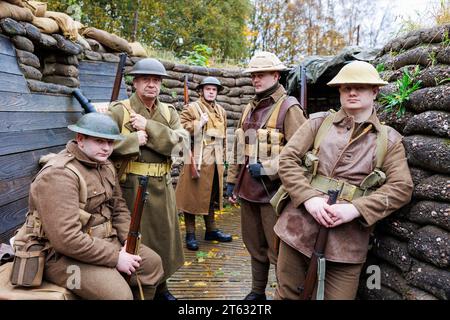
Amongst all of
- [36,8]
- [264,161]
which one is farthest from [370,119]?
[36,8]

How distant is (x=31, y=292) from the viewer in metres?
2.40

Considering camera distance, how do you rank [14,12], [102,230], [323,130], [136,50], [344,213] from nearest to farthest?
1. [344,213]
2. [323,130]
3. [102,230]
4. [14,12]
5. [136,50]

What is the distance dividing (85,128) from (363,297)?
2.22 metres

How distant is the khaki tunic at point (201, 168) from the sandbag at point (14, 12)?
238 cm

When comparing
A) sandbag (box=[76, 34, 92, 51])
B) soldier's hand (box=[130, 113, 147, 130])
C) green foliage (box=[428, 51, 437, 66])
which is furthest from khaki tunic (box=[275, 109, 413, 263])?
sandbag (box=[76, 34, 92, 51])

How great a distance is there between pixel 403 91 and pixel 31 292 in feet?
9.06

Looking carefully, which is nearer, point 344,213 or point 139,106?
point 344,213

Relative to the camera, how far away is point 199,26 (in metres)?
16.8

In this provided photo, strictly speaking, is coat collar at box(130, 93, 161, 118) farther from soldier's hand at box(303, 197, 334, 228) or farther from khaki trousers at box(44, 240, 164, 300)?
soldier's hand at box(303, 197, 334, 228)

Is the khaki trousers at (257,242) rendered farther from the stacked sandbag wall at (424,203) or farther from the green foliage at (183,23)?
the green foliage at (183,23)

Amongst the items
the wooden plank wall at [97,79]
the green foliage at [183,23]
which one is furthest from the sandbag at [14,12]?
the green foliage at [183,23]

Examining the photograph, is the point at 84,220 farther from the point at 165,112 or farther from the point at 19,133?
the point at 19,133

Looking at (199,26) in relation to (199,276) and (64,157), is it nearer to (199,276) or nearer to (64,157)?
(199,276)
